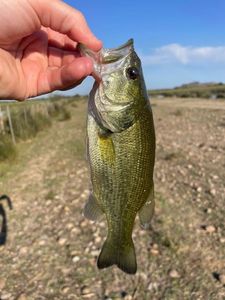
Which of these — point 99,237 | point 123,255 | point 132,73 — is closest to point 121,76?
point 132,73

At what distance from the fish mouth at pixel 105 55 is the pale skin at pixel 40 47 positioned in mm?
59

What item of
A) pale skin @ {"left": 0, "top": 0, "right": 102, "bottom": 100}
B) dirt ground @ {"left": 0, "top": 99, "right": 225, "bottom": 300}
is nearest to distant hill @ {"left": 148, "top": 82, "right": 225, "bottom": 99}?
dirt ground @ {"left": 0, "top": 99, "right": 225, "bottom": 300}

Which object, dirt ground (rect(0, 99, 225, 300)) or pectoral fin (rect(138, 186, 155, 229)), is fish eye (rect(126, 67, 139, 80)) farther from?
dirt ground (rect(0, 99, 225, 300))

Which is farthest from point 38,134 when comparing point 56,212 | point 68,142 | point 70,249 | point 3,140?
point 70,249

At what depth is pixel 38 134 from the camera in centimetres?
Result: 2159

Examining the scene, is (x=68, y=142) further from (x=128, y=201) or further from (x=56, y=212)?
(x=128, y=201)

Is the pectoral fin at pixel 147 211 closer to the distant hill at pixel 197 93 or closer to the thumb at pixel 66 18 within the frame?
the thumb at pixel 66 18

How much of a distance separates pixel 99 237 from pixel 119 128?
540 centimetres

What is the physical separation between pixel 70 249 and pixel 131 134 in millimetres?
5215

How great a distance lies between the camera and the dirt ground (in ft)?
21.2

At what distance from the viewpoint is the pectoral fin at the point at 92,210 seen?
9.85 feet

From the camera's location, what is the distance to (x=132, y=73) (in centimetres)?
285

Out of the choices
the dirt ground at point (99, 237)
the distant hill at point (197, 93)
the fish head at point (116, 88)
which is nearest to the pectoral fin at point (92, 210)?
the fish head at point (116, 88)

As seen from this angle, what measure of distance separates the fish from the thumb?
226mm
